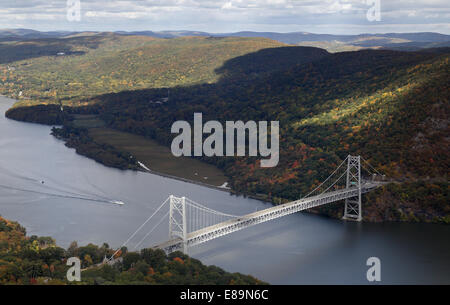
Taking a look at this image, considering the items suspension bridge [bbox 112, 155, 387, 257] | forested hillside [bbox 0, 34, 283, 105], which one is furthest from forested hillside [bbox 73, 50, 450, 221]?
forested hillside [bbox 0, 34, 283, 105]

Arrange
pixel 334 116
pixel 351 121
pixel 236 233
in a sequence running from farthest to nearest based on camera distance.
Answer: pixel 334 116 < pixel 351 121 < pixel 236 233

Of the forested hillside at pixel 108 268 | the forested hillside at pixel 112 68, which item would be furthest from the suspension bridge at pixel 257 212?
the forested hillside at pixel 112 68

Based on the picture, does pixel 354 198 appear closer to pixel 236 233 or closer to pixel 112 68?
pixel 236 233

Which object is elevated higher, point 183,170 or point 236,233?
point 183,170

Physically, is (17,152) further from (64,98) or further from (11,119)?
(64,98)

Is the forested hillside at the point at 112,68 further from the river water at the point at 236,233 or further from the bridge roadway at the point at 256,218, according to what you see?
the bridge roadway at the point at 256,218

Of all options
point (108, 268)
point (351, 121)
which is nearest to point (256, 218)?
point (108, 268)
